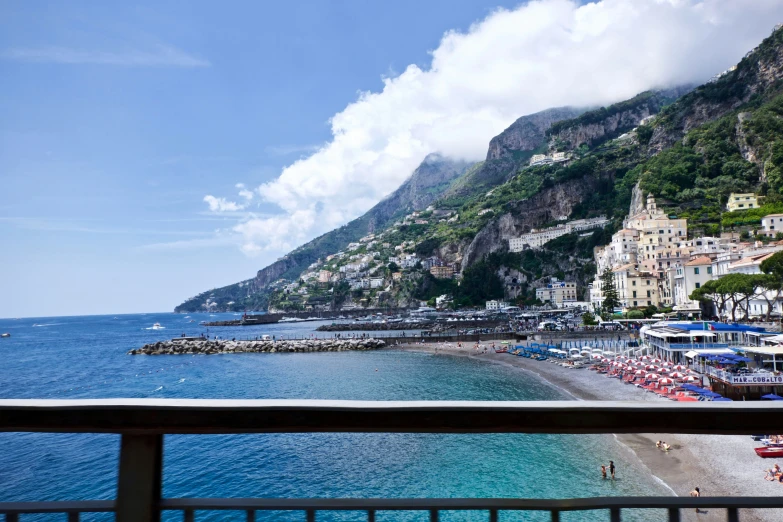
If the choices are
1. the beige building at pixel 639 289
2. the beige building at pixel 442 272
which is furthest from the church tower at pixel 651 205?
the beige building at pixel 442 272

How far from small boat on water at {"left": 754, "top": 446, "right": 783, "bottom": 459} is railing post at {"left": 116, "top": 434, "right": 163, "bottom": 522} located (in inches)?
652

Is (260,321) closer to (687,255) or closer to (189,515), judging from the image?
(687,255)

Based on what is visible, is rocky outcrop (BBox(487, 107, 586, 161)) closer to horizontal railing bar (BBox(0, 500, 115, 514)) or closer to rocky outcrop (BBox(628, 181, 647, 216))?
rocky outcrop (BBox(628, 181, 647, 216))

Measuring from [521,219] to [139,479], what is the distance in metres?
104

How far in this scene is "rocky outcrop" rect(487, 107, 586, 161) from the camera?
178 meters

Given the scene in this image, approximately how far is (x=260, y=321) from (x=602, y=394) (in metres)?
102

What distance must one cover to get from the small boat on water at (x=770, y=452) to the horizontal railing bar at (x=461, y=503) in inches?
605

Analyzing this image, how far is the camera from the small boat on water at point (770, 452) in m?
12.8

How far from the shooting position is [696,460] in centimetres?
1191

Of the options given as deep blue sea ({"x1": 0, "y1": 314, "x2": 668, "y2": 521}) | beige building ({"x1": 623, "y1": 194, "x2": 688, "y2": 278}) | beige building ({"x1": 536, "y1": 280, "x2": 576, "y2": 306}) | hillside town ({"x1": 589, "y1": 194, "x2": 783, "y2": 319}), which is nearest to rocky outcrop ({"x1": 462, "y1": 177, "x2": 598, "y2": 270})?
beige building ({"x1": 536, "y1": 280, "x2": 576, "y2": 306})

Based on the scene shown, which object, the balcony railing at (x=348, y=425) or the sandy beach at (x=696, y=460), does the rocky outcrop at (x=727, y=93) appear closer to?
the sandy beach at (x=696, y=460)

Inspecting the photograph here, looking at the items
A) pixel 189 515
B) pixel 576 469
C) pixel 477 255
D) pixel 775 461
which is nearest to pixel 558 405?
pixel 189 515

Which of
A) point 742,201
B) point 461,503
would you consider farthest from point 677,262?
point 461,503

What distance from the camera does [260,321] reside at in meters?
115
